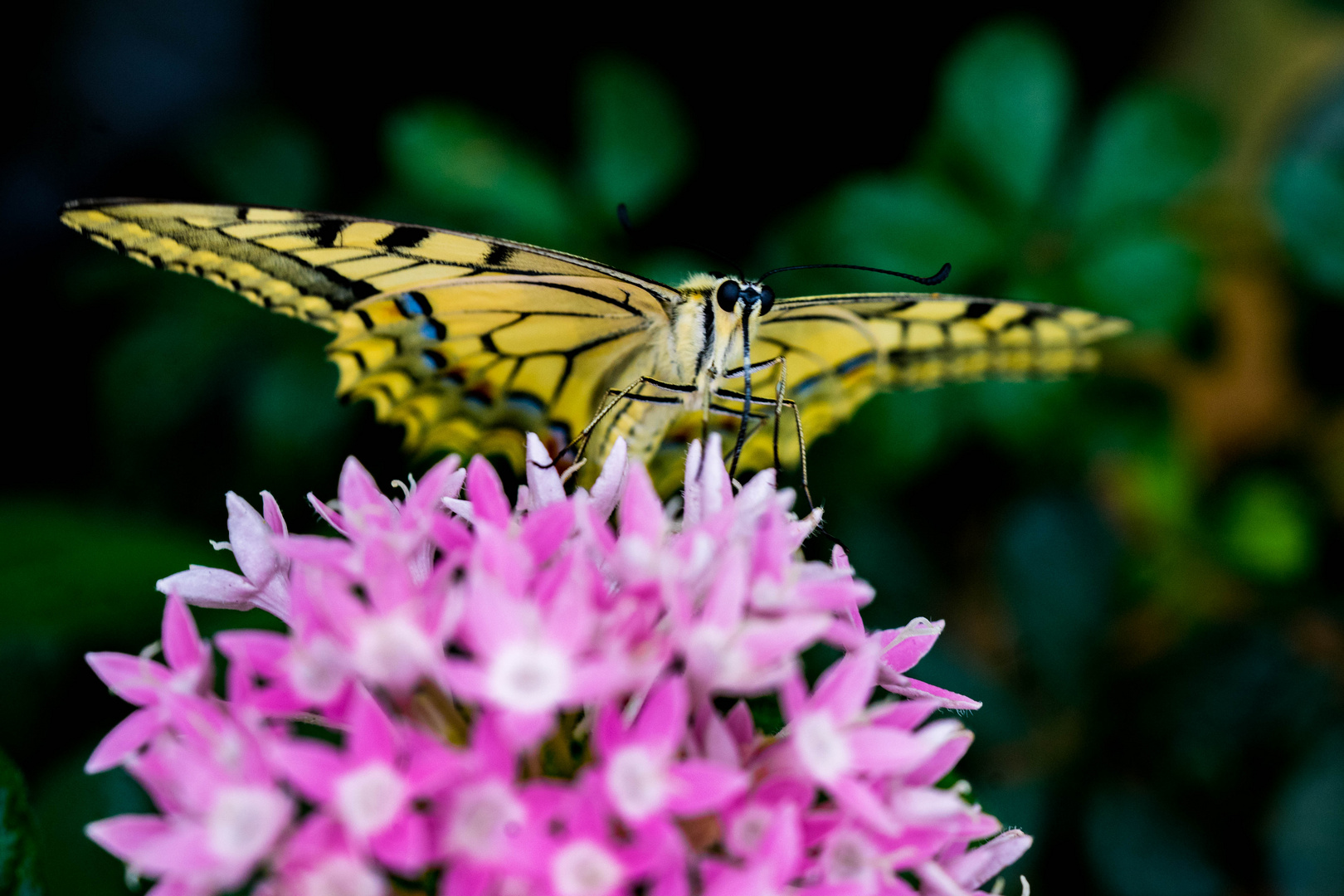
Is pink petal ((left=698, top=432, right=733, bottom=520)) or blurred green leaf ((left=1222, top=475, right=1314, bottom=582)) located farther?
blurred green leaf ((left=1222, top=475, right=1314, bottom=582))

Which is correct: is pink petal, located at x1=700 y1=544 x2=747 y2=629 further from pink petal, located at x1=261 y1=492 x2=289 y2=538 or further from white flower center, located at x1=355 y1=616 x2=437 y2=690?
pink petal, located at x1=261 y1=492 x2=289 y2=538

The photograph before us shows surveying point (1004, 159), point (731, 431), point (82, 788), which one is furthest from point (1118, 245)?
point (82, 788)

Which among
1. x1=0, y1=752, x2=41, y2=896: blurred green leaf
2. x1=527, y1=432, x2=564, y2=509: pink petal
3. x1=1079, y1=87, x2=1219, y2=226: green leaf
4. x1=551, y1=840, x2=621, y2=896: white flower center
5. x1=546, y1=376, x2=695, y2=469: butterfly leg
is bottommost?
x1=0, y1=752, x2=41, y2=896: blurred green leaf

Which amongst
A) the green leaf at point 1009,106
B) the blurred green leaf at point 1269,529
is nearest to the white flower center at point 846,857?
the green leaf at point 1009,106

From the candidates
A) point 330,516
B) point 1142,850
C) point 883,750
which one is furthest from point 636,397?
point 1142,850

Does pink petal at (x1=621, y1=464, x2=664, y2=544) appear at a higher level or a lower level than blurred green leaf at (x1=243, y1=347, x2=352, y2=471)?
lower

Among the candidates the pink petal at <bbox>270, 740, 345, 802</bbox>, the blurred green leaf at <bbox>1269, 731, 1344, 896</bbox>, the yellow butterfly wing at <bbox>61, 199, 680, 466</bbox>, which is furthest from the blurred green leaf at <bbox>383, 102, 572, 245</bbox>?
the blurred green leaf at <bbox>1269, 731, 1344, 896</bbox>
